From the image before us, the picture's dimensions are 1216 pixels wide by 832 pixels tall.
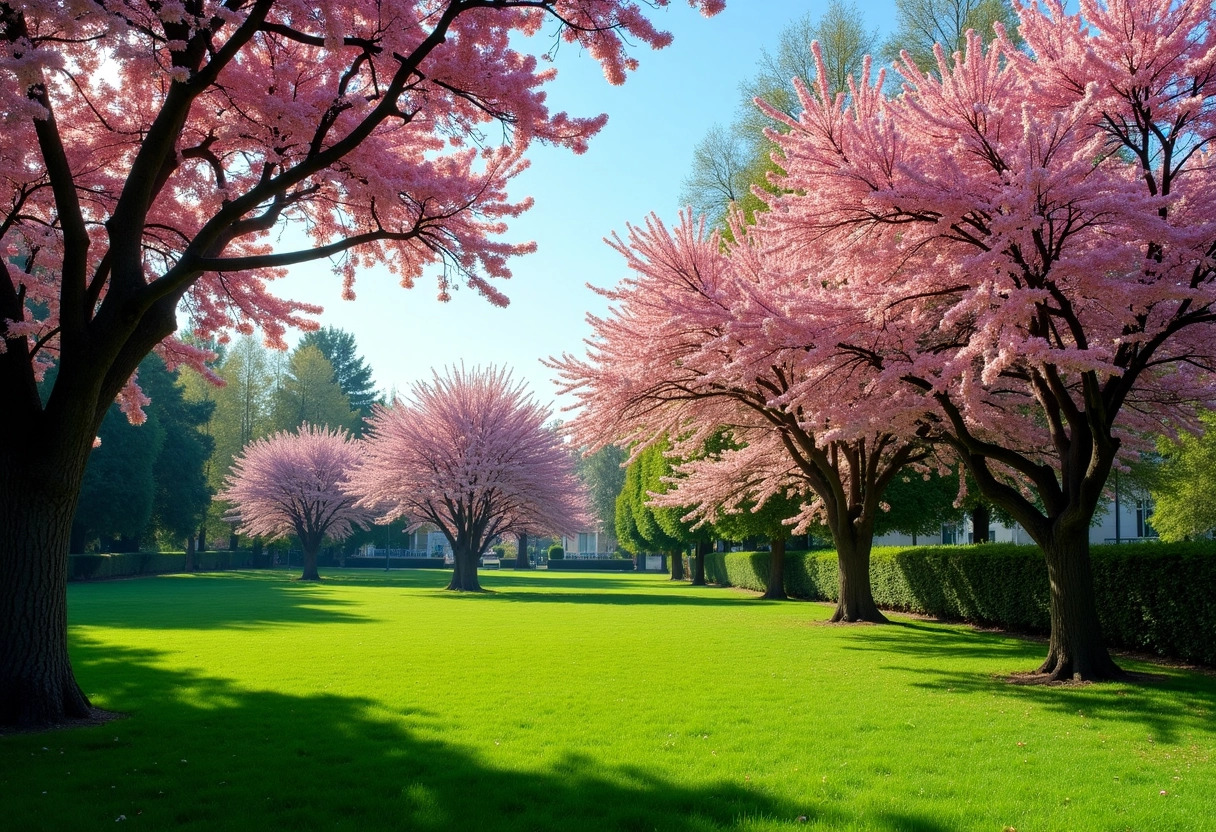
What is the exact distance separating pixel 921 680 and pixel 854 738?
4.07 meters

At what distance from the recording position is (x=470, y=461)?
3644 centimetres

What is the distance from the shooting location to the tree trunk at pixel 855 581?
64.4 feet

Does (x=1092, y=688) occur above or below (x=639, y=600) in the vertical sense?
above

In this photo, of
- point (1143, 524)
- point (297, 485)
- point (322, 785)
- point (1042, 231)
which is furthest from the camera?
point (1143, 524)

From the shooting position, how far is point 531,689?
9.71 m

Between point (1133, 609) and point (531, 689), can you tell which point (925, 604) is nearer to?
point (1133, 609)

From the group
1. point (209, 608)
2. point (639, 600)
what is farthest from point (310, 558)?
point (209, 608)

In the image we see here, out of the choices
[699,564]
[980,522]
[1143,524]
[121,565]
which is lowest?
[699,564]

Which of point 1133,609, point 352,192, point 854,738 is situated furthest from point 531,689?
point 1133,609

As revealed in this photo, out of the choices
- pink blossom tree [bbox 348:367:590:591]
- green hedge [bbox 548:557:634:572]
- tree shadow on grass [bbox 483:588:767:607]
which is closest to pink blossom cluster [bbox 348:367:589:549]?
pink blossom tree [bbox 348:367:590:591]

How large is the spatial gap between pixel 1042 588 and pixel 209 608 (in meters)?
19.5

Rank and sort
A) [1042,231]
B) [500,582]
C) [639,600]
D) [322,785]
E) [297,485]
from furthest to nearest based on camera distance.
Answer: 1. [500,582]
2. [297,485]
3. [639,600]
4. [1042,231]
5. [322,785]

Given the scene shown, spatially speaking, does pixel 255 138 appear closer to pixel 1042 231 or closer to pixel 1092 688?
pixel 1042 231

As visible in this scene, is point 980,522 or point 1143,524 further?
point 1143,524
